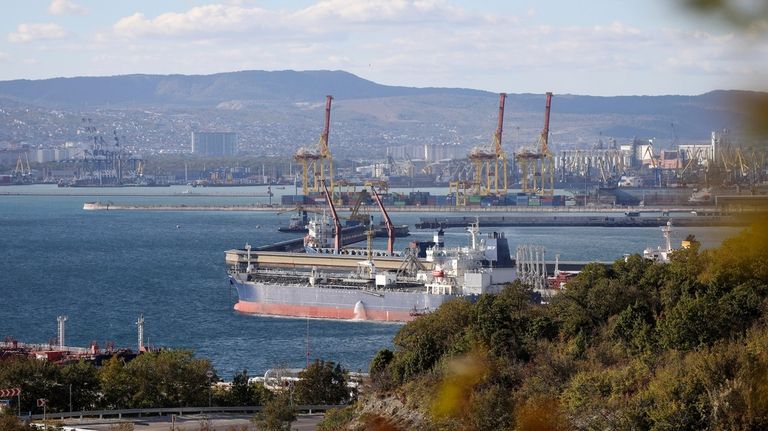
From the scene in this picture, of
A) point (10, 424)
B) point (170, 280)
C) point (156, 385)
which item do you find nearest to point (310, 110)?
point (170, 280)

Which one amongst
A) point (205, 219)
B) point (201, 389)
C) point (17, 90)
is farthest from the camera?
point (17, 90)

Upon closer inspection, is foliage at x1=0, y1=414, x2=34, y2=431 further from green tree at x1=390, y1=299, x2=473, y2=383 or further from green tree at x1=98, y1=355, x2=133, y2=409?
green tree at x1=98, y1=355, x2=133, y2=409

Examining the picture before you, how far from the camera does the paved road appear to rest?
755 cm

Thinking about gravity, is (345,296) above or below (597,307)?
below

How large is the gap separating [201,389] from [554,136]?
87.9m

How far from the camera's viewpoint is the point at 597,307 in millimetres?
7984

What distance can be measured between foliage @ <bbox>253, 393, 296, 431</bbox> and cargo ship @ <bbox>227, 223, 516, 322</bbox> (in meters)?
7.97

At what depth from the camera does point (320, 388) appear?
365 inches

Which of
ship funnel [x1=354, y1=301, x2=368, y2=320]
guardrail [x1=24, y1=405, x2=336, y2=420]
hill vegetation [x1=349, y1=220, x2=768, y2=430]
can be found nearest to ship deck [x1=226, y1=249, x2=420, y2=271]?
ship funnel [x1=354, y1=301, x2=368, y2=320]

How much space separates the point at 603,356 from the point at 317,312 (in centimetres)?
1025

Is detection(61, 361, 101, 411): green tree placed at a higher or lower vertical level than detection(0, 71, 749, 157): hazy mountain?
lower

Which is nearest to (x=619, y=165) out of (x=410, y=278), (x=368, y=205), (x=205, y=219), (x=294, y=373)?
(x=368, y=205)

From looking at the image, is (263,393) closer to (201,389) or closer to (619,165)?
(201,389)

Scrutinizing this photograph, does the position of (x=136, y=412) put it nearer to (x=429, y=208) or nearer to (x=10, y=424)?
(x=10, y=424)
